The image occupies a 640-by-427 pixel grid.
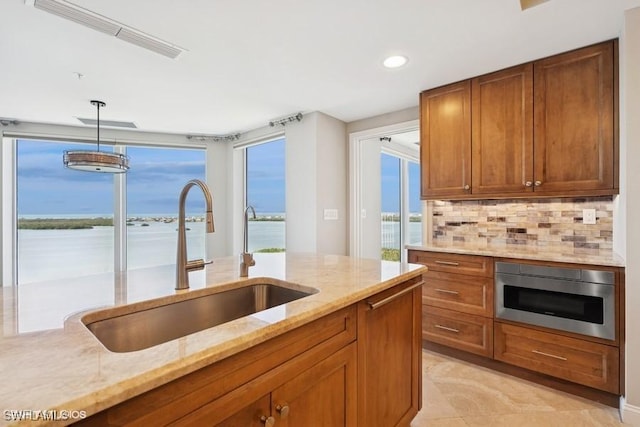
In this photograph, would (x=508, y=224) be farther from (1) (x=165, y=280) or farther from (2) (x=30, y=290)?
(2) (x=30, y=290)

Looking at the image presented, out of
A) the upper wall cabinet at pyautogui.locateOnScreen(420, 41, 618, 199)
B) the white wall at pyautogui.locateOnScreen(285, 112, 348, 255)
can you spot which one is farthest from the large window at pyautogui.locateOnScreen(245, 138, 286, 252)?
the upper wall cabinet at pyautogui.locateOnScreen(420, 41, 618, 199)

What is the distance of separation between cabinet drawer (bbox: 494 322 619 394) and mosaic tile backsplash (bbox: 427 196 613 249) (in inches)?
33.2

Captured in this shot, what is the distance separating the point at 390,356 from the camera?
4.82ft

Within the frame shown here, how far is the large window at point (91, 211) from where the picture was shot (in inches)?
167

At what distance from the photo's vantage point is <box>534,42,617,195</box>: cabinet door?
2.16 m

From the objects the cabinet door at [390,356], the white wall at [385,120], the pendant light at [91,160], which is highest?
the white wall at [385,120]

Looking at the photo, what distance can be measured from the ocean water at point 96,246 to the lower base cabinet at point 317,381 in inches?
100

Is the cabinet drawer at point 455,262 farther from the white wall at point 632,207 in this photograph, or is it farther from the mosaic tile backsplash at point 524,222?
the white wall at point 632,207

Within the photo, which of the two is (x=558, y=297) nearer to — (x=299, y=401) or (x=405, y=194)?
(x=299, y=401)

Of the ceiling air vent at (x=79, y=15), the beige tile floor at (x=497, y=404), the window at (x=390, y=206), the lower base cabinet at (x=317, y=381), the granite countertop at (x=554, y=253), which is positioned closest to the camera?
the lower base cabinet at (x=317, y=381)

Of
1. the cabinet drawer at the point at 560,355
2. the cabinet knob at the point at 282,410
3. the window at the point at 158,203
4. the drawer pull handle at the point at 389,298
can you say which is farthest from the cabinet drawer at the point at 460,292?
the window at the point at 158,203

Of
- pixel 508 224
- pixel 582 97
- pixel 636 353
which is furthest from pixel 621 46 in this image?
pixel 636 353

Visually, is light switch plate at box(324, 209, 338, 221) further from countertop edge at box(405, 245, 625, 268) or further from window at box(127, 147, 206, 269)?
window at box(127, 147, 206, 269)

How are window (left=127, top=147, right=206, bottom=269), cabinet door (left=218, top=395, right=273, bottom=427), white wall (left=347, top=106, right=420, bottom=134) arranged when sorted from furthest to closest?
window (left=127, top=147, right=206, bottom=269) → white wall (left=347, top=106, right=420, bottom=134) → cabinet door (left=218, top=395, right=273, bottom=427)
